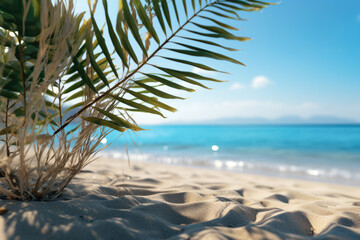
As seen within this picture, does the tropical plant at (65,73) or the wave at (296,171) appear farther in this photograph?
the wave at (296,171)

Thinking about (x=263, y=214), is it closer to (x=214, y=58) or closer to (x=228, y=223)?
(x=228, y=223)

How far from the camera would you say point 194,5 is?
1086 mm

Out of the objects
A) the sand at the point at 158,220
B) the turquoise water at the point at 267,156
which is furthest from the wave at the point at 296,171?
the sand at the point at 158,220

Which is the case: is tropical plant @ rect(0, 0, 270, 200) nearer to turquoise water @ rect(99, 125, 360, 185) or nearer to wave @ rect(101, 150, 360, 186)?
turquoise water @ rect(99, 125, 360, 185)

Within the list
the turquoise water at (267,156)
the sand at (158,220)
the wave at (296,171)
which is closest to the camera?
the sand at (158,220)

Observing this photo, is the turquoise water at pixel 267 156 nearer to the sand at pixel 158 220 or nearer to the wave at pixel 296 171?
the wave at pixel 296 171

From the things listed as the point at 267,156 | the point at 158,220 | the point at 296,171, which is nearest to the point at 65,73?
the point at 158,220

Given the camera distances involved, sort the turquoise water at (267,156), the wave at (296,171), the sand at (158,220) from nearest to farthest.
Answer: the sand at (158,220), the wave at (296,171), the turquoise water at (267,156)

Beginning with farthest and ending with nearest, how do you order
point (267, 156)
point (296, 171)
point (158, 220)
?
point (267, 156)
point (296, 171)
point (158, 220)

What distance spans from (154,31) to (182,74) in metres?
0.21

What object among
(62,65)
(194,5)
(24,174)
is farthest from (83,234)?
(194,5)

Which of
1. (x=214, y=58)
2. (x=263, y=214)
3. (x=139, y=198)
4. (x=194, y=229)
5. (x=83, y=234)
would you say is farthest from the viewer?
(x=139, y=198)

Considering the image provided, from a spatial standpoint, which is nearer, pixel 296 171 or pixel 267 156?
pixel 296 171

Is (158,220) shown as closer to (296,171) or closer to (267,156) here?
(296,171)
